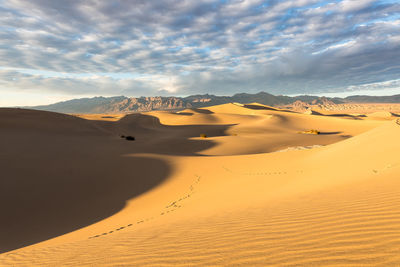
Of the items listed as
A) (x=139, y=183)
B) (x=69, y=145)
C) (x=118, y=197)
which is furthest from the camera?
(x=69, y=145)

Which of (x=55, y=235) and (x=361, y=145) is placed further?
(x=361, y=145)

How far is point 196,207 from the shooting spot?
705 centimetres

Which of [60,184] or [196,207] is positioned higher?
[196,207]

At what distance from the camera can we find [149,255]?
311cm

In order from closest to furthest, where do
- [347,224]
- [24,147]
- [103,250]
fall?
[347,224] < [103,250] < [24,147]

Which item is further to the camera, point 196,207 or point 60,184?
point 60,184

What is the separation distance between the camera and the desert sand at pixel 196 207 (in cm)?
289

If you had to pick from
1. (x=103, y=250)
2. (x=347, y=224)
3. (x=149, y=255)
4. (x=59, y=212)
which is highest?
(x=347, y=224)

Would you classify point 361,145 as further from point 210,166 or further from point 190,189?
point 190,189

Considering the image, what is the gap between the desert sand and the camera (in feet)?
9.48

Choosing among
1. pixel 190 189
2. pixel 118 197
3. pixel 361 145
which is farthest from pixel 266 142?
pixel 118 197

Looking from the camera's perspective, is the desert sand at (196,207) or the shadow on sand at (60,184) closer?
the desert sand at (196,207)

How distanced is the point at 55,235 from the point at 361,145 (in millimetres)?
14578

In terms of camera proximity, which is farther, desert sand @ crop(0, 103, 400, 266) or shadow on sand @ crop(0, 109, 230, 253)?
shadow on sand @ crop(0, 109, 230, 253)
